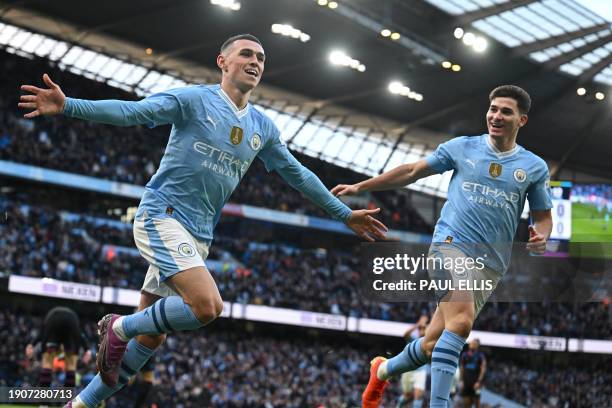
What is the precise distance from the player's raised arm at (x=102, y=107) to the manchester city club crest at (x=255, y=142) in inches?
23.9

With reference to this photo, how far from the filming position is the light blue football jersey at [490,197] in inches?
279

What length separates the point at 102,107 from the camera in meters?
5.80

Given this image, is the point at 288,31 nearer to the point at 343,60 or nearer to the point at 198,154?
the point at 343,60

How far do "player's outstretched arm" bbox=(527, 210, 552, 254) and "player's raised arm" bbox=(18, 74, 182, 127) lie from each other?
2922mm

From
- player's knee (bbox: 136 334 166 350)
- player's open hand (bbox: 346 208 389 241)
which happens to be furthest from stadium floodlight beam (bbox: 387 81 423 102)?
player's knee (bbox: 136 334 166 350)

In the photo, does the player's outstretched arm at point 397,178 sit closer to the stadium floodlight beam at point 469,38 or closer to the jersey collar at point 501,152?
the jersey collar at point 501,152

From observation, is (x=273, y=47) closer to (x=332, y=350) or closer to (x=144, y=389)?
(x=332, y=350)

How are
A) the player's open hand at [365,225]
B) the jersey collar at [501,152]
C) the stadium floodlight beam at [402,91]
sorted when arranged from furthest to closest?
the stadium floodlight beam at [402,91] → the jersey collar at [501,152] → the player's open hand at [365,225]

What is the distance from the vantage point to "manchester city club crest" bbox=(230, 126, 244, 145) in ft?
21.8

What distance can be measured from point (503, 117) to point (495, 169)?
0.45 metres

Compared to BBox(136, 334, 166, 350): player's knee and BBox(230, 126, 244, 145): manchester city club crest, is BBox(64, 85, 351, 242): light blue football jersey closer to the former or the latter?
BBox(230, 126, 244, 145): manchester city club crest

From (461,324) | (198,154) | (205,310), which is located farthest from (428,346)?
(198,154)

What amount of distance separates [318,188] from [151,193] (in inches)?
54.2

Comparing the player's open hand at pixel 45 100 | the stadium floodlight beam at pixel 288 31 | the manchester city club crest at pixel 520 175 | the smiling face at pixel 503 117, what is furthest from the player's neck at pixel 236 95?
the stadium floodlight beam at pixel 288 31
